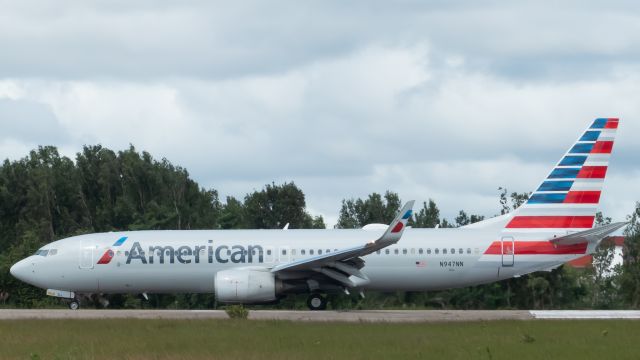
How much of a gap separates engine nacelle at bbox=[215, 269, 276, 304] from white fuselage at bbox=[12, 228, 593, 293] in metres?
1.72

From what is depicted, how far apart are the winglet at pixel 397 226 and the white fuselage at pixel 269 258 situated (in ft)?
11.4

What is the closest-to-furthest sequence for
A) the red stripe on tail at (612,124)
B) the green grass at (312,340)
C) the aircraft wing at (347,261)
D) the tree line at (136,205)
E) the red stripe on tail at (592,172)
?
1. the green grass at (312,340)
2. the aircraft wing at (347,261)
3. the red stripe on tail at (592,172)
4. the red stripe on tail at (612,124)
5. the tree line at (136,205)

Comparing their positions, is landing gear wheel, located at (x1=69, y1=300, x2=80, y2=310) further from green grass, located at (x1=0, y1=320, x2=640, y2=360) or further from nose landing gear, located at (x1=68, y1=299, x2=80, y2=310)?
green grass, located at (x1=0, y1=320, x2=640, y2=360)

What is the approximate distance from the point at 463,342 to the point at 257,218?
39.5 m

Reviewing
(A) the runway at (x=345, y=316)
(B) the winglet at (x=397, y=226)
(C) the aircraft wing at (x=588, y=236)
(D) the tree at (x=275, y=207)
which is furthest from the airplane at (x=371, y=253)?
(D) the tree at (x=275, y=207)

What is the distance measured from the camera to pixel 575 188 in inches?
1394

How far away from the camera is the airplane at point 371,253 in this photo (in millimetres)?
34375

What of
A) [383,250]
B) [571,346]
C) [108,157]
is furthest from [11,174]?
[571,346]

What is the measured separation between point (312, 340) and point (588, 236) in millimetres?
13740

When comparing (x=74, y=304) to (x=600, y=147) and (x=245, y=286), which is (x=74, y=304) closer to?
(x=245, y=286)

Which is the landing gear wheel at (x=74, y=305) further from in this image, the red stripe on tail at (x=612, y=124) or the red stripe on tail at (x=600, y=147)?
the red stripe on tail at (x=612, y=124)

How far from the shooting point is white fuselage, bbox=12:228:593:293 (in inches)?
1357

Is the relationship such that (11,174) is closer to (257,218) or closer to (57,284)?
(257,218)

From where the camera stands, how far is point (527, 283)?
42562mm
